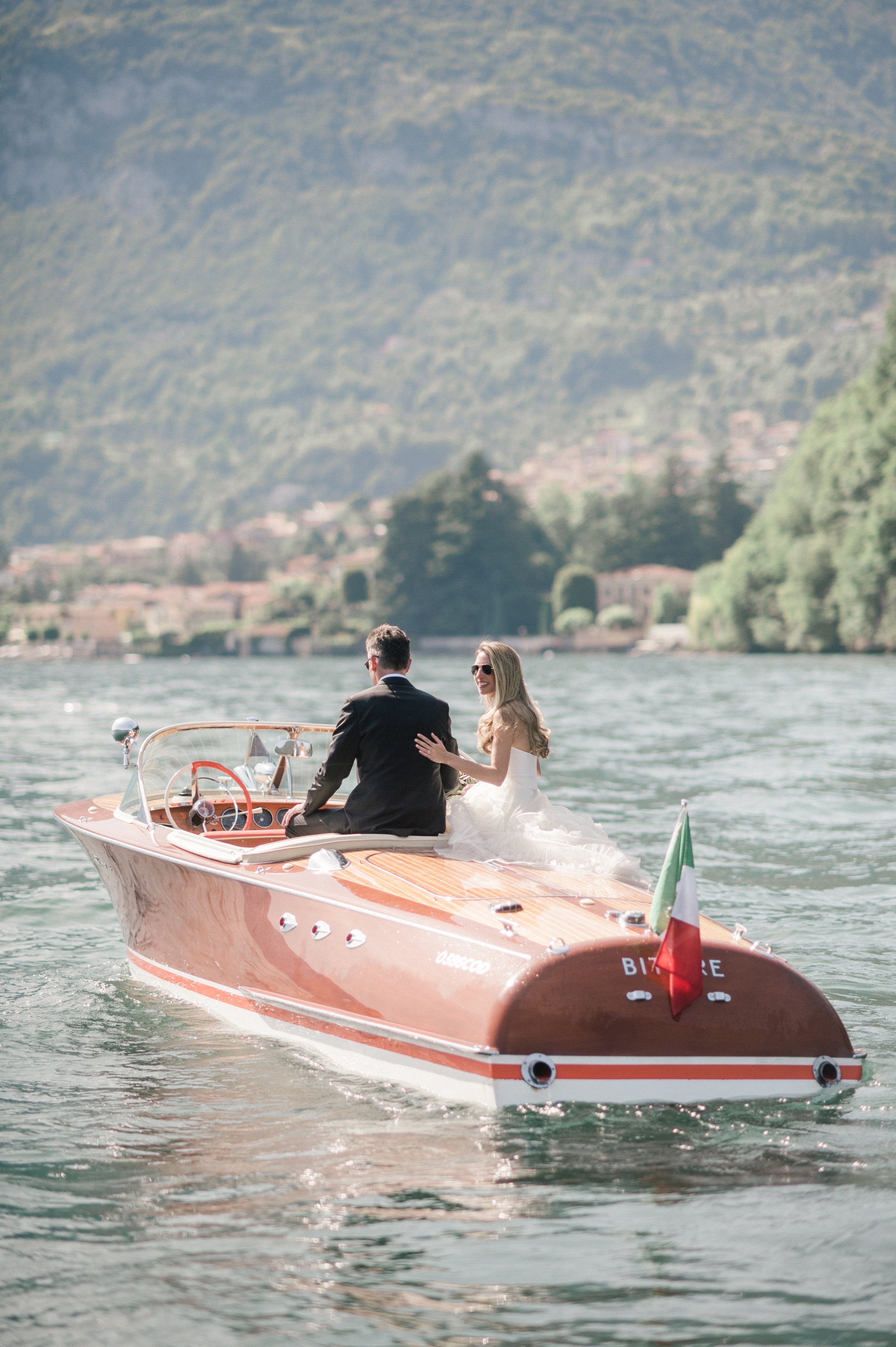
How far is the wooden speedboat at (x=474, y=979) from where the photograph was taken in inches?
209

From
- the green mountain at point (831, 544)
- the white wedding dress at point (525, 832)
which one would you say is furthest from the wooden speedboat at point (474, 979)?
the green mountain at point (831, 544)

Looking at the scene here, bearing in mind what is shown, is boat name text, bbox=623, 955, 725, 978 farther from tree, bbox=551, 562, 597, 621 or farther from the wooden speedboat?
tree, bbox=551, 562, 597, 621

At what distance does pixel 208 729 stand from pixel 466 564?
128422 mm

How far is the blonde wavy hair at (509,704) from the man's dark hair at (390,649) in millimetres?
356

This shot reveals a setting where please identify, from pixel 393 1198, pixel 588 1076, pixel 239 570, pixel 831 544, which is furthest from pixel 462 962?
pixel 239 570

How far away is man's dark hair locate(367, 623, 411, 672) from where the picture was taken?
6.67 metres

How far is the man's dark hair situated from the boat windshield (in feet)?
4.46

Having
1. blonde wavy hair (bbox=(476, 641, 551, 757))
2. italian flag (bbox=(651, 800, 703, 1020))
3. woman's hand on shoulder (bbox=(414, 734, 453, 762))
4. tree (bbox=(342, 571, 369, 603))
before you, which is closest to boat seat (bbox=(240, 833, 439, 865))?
woman's hand on shoulder (bbox=(414, 734, 453, 762))

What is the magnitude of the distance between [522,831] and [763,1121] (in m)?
Answer: 1.82

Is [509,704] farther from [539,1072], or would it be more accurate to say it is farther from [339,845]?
[539,1072]

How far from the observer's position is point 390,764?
6.75 meters

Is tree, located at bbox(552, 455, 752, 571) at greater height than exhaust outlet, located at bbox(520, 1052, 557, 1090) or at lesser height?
greater

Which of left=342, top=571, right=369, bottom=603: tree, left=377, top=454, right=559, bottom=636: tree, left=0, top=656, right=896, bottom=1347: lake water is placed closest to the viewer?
left=0, top=656, right=896, bottom=1347: lake water

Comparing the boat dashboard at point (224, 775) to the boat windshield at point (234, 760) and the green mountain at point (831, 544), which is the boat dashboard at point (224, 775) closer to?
the boat windshield at point (234, 760)
